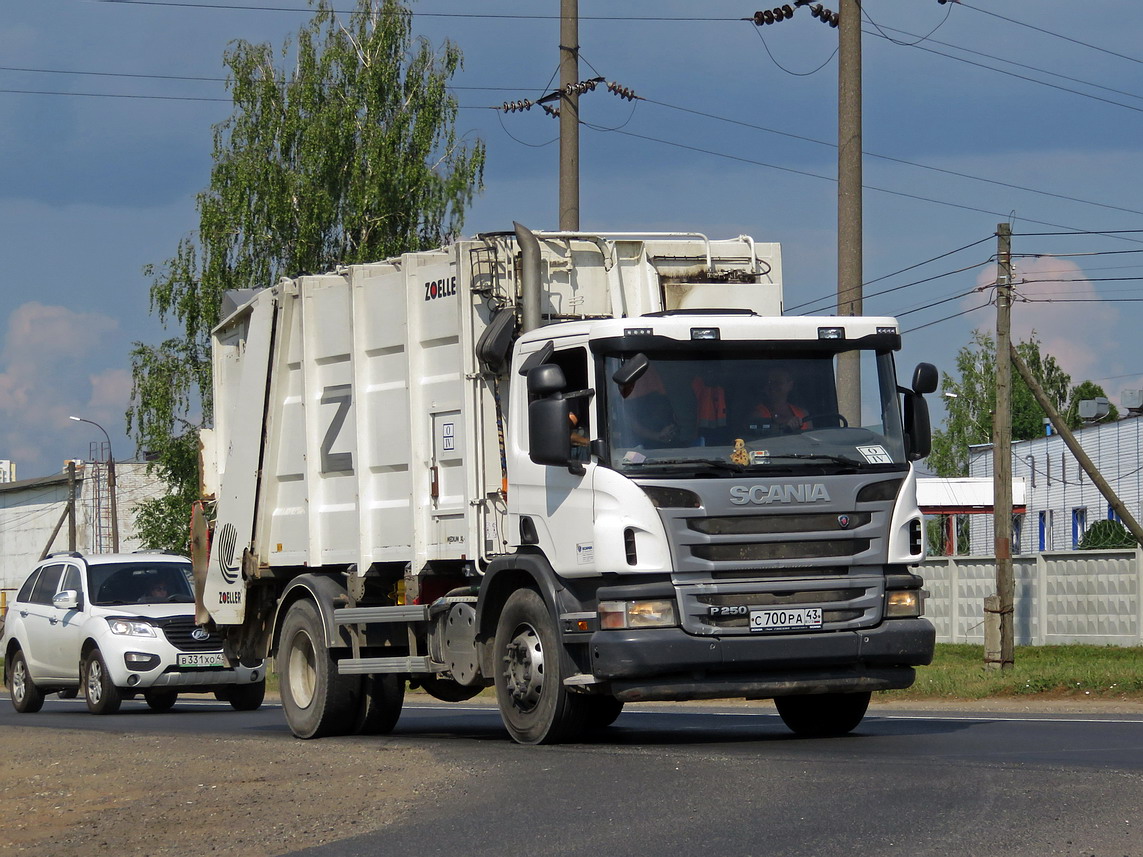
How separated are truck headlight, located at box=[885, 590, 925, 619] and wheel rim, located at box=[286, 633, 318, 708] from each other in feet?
16.2

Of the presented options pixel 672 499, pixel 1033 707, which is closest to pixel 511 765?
pixel 672 499

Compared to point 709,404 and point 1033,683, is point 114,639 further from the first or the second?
point 709,404

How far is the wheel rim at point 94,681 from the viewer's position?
65.7 feet

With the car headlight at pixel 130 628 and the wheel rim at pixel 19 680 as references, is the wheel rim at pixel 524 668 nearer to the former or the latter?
the car headlight at pixel 130 628

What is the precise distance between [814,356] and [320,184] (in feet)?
101

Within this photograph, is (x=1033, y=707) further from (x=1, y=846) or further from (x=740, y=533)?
(x=1, y=846)

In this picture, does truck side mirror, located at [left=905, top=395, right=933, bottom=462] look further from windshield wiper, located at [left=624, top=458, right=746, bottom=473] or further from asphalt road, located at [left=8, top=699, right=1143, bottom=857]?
asphalt road, located at [left=8, top=699, right=1143, bottom=857]

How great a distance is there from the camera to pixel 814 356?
38.8 ft

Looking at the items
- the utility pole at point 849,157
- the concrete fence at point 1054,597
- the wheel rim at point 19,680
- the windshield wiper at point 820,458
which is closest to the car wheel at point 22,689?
the wheel rim at point 19,680

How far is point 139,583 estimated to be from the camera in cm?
2114

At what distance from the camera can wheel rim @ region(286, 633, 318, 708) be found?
14.3 m

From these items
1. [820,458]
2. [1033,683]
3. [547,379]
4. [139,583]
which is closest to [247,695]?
[139,583]

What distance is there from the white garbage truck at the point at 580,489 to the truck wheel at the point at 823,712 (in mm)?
21

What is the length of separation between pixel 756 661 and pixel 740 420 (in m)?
1.53
